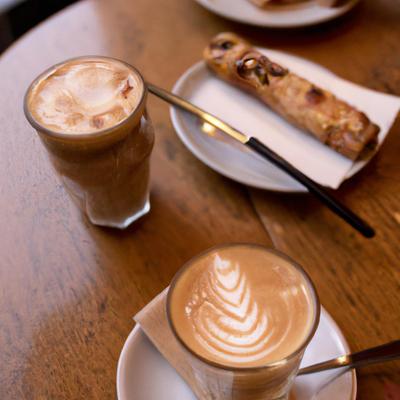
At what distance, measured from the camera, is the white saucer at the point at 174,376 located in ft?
1.71

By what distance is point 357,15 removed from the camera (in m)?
1.09

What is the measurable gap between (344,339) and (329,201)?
0.66 feet

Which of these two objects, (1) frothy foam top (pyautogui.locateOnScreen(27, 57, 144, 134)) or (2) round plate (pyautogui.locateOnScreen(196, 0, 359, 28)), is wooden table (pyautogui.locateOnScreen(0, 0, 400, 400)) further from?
(2) round plate (pyautogui.locateOnScreen(196, 0, 359, 28))

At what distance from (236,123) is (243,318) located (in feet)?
1.44

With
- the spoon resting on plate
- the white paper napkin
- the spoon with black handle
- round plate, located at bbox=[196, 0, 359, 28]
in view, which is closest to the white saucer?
the spoon resting on plate

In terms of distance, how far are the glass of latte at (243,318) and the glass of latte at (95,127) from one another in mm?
178

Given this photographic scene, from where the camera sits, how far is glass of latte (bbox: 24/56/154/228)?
582mm

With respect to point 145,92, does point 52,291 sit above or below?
below

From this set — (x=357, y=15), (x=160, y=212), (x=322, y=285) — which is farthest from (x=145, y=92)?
(x=357, y=15)

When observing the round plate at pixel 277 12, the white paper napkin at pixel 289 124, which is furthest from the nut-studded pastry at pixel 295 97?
the round plate at pixel 277 12

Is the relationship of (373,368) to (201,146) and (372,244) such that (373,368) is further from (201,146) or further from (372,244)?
(201,146)

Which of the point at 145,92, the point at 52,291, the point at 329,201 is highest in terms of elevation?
the point at 145,92

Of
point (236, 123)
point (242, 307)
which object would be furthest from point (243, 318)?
point (236, 123)

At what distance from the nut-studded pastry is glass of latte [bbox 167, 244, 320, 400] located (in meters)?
0.34
